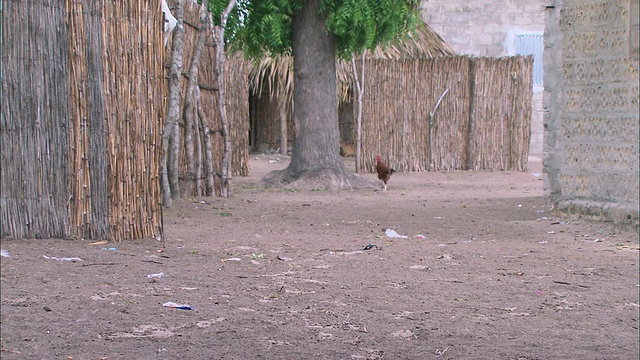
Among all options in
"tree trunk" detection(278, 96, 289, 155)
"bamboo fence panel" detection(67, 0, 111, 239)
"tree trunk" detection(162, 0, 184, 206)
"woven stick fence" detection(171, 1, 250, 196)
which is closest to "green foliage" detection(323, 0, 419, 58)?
"woven stick fence" detection(171, 1, 250, 196)

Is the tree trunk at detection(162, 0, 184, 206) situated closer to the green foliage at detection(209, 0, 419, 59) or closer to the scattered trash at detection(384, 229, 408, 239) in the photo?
the scattered trash at detection(384, 229, 408, 239)

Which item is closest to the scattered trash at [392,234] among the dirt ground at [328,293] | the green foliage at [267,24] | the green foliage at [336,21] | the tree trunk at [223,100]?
the dirt ground at [328,293]

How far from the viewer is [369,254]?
572 centimetres

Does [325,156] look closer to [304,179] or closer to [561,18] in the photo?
[304,179]

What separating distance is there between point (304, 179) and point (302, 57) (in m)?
1.77

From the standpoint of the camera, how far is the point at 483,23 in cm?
1998

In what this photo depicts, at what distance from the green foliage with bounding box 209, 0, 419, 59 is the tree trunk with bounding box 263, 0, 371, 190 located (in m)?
0.22

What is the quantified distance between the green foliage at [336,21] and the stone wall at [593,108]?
3065mm

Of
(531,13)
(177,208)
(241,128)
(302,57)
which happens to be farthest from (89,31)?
(531,13)

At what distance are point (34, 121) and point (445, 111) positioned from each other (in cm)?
1031

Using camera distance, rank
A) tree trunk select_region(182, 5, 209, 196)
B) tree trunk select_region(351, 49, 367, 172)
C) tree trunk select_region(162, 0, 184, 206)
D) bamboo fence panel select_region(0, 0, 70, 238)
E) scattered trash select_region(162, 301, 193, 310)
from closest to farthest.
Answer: scattered trash select_region(162, 301, 193, 310) → bamboo fence panel select_region(0, 0, 70, 238) → tree trunk select_region(162, 0, 184, 206) → tree trunk select_region(182, 5, 209, 196) → tree trunk select_region(351, 49, 367, 172)

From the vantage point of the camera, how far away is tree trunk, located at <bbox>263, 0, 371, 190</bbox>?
11.0m

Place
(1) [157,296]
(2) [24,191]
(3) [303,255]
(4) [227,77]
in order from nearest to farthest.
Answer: (1) [157,296], (2) [24,191], (3) [303,255], (4) [227,77]

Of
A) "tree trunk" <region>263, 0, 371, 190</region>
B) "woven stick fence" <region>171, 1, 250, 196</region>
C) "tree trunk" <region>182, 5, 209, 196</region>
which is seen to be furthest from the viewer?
"tree trunk" <region>263, 0, 371, 190</region>
